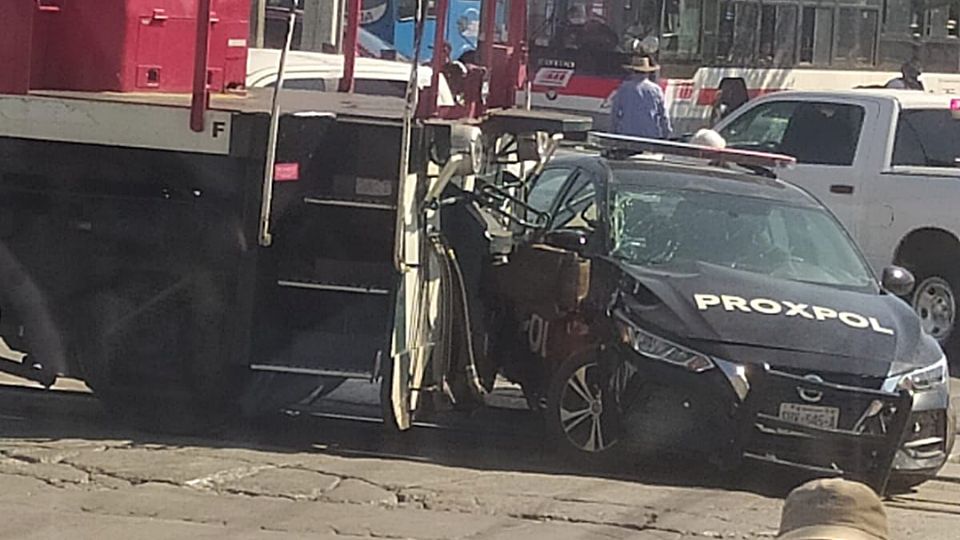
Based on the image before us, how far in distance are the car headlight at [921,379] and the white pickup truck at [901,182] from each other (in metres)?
4.77

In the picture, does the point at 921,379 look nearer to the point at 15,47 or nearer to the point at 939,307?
the point at 15,47

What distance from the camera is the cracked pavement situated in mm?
7867

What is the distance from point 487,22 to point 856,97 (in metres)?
4.53

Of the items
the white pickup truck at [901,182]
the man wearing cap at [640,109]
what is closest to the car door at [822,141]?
the white pickup truck at [901,182]

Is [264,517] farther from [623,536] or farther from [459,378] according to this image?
[459,378]

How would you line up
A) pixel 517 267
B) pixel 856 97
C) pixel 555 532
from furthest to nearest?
1. pixel 856 97
2. pixel 517 267
3. pixel 555 532

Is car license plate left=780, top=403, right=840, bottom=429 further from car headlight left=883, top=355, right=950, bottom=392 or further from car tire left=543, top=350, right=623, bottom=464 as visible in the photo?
car tire left=543, top=350, right=623, bottom=464

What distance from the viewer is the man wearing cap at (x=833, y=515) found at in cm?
279

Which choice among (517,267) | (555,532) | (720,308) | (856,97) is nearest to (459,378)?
(517,267)

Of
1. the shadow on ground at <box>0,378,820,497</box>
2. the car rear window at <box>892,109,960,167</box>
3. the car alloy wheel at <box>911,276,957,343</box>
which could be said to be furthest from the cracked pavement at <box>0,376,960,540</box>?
the car rear window at <box>892,109,960,167</box>

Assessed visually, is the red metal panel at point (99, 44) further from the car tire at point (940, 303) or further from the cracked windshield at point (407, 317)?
the car tire at point (940, 303)

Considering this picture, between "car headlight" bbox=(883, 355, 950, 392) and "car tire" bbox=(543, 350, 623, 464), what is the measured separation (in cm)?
136

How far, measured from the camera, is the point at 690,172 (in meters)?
10.6

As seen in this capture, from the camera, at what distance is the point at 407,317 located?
934 cm
